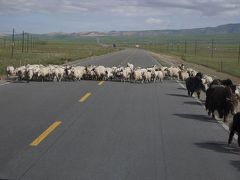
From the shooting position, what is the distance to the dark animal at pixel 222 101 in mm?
12828

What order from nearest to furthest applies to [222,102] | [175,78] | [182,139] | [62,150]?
[62,150], [182,139], [222,102], [175,78]

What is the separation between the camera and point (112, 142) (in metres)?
9.31

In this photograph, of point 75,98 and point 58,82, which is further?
point 58,82

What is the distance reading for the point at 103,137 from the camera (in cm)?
979

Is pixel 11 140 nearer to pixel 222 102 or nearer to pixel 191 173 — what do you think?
pixel 191 173

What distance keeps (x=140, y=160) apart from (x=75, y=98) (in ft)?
29.6

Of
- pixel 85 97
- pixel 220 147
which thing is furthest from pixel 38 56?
pixel 220 147

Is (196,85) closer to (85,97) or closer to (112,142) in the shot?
(85,97)

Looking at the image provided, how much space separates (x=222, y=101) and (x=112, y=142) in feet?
15.9

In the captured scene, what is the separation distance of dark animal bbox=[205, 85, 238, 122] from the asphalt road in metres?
0.45

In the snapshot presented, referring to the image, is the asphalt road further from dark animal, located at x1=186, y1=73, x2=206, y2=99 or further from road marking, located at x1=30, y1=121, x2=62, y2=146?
dark animal, located at x1=186, y1=73, x2=206, y2=99

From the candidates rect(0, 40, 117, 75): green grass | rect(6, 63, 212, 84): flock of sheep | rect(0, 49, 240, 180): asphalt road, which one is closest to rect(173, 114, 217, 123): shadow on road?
rect(0, 49, 240, 180): asphalt road

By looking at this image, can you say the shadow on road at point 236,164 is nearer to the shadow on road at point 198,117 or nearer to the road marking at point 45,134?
the road marking at point 45,134

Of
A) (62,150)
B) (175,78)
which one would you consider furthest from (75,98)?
(175,78)
